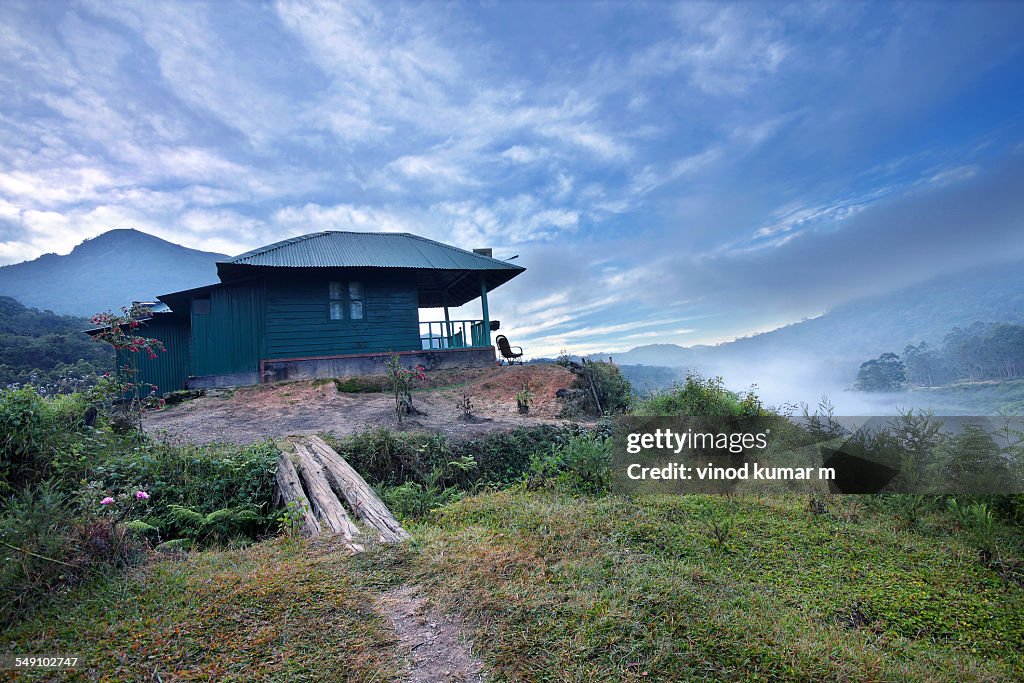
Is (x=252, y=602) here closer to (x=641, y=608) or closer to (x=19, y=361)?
(x=641, y=608)

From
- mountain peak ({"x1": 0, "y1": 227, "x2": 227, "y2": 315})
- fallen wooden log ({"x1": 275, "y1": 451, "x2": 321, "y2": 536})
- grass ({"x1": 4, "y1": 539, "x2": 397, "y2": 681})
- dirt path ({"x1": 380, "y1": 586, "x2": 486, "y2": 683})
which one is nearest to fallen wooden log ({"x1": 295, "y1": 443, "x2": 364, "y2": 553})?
fallen wooden log ({"x1": 275, "y1": 451, "x2": 321, "y2": 536})

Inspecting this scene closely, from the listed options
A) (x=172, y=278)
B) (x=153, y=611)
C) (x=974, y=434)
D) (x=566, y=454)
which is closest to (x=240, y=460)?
(x=153, y=611)

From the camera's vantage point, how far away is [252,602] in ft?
9.61

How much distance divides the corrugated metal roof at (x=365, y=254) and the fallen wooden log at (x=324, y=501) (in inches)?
370

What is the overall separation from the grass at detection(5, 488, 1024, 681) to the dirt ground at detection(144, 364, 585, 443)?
4.54 m

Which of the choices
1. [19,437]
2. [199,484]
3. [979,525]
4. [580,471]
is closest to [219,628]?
[199,484]

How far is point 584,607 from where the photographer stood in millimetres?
2936

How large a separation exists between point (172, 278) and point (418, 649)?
83201 millimetres

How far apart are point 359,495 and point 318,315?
11029mm

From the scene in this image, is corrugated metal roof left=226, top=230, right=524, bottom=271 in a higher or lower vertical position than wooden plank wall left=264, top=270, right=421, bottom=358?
higher

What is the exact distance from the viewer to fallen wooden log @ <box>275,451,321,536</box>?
459 cm

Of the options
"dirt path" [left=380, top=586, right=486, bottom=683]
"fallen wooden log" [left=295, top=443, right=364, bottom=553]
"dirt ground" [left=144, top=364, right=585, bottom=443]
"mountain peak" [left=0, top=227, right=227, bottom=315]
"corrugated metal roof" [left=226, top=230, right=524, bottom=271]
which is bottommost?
"dirt path" [left=380, top=586, right=486, bottom=683]

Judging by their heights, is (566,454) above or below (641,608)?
above

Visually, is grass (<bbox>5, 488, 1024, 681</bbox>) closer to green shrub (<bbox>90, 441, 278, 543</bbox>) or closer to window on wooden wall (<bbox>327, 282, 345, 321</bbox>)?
green shrub (<bbox>90, 441, 278, 543</bbox>)
